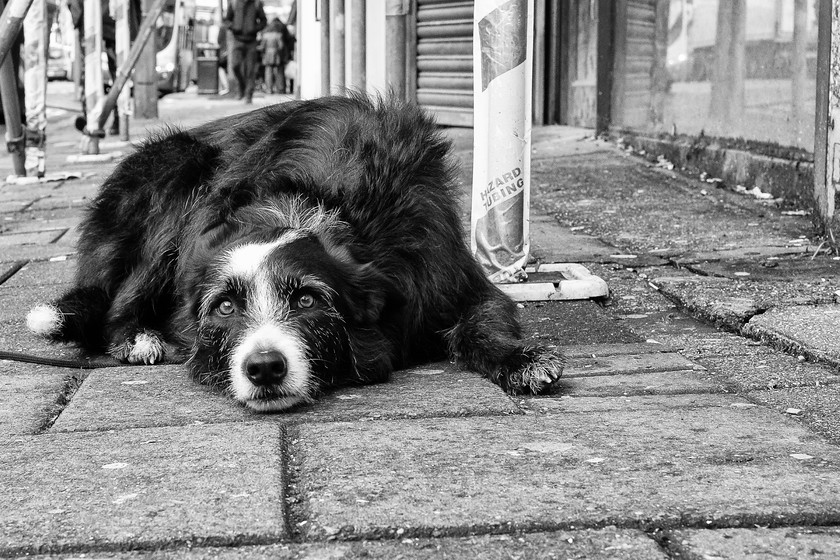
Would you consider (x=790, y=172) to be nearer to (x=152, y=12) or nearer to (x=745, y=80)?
(x=745, y=80)

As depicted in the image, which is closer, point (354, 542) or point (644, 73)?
point (354, 542)

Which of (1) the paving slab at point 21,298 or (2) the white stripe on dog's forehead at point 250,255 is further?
(1) the paving slab at point 21,298

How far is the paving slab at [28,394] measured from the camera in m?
2.71

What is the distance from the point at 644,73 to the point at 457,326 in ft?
19.2

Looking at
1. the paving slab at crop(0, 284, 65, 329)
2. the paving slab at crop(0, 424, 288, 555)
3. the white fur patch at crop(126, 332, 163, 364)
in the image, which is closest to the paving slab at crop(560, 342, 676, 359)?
the paving slab at crop(0, 424, 288, 555)

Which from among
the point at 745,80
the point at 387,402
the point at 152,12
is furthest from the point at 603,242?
the point at 152,12

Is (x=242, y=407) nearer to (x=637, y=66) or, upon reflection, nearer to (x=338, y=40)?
(x=637, y=66)

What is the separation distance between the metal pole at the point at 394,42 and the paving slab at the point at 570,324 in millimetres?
5204

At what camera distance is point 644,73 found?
8.68 meters

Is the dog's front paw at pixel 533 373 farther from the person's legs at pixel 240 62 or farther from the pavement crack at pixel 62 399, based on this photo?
the person's legs at pixel 240 62

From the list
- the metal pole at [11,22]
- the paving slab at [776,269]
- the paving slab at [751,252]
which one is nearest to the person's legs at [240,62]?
the metal pole at [11,22]

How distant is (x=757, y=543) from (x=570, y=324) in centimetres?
201

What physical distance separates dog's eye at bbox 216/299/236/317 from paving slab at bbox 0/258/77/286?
69.7 inches

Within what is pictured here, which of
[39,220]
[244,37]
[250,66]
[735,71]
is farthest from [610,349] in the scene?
[244,37]
